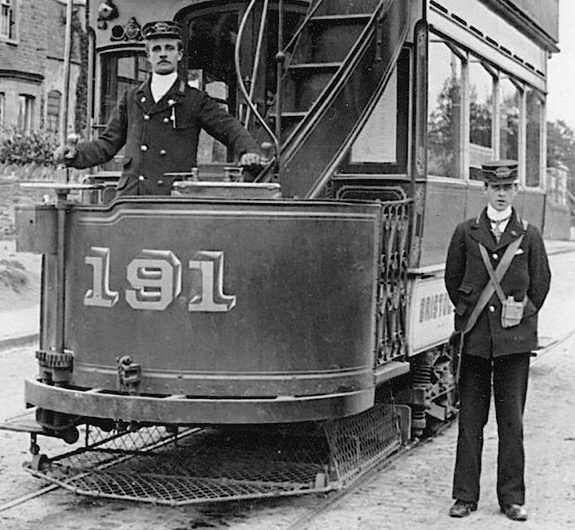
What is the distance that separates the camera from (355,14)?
7465mm

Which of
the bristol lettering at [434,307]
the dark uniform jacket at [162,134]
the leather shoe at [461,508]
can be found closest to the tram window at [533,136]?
the bristol lettering at [434,307]

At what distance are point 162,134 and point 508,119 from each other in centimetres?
450

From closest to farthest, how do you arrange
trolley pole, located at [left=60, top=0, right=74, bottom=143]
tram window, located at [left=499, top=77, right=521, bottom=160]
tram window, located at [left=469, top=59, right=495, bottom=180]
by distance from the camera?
trolley pole, located at [left=60, top=0, right=74, bottom=143] < tram window, located at [left=469, top=59, right=495, bottom=180] < tram window, located at [left=499, top=77, right=521, bottom=160]

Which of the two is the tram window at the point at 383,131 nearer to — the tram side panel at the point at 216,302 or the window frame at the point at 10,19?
the tram side panel at the point at 216,302

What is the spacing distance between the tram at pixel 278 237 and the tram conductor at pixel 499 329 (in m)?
0.55

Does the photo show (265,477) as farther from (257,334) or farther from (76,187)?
(76,187)

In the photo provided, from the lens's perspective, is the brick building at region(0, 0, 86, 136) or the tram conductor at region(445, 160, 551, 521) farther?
the brick building at region(0, 0, 86, 136)

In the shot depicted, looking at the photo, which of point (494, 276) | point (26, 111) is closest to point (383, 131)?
point (494, 276)

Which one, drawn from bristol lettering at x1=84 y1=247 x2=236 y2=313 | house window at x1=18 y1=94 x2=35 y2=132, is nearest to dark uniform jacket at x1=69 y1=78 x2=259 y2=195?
bristol lettering at x1=84 y1=247 x2=236 y2=313

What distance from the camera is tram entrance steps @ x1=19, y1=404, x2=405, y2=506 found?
658cm

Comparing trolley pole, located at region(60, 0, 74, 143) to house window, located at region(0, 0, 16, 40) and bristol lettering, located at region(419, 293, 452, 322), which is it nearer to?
bristol lettering, located at region(419, 293, 452, 322)

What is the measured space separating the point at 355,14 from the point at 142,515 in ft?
10.7

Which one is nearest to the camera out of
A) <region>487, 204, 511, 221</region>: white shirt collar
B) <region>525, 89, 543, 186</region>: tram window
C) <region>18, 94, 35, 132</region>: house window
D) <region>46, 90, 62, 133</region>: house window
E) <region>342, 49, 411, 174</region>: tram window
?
<region>487, 204, 511, 221</region>: white shirt collar

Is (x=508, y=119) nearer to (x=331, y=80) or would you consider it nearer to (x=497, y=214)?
(x=331, y=80)
